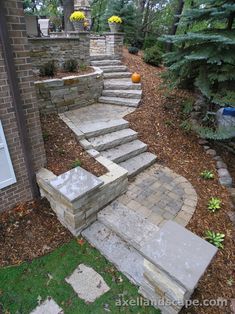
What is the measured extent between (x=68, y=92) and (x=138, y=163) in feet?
7.32

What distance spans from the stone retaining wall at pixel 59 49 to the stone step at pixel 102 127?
2.26 metres

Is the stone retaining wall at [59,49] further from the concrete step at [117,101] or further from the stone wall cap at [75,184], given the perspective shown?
the stone wall cap at [75,184]

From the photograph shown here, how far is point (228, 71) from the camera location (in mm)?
4008

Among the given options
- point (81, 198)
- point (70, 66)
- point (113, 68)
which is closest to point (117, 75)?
point (113, 68)

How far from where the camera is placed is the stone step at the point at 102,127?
13.9 ft

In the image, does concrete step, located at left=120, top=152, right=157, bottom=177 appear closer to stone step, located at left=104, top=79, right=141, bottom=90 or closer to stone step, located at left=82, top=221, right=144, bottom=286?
stone step, located at left=82, top=221, right=144, bottom=286

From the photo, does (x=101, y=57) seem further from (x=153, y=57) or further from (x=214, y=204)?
(x=214, y=204)

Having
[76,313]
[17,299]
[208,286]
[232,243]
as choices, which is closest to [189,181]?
[232,243]

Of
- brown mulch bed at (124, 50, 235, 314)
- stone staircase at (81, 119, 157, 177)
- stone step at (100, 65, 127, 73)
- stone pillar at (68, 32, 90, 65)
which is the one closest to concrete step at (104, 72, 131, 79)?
stone step at (100, 65, 127, 73)

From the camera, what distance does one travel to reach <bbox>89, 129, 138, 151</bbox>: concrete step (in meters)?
4.11

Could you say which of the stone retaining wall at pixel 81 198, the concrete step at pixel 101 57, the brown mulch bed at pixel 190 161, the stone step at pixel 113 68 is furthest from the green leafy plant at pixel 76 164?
the concrete step at pixel 101 57

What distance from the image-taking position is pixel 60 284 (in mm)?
2477

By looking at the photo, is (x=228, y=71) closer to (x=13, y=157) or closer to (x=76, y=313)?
(x=13, y=157)

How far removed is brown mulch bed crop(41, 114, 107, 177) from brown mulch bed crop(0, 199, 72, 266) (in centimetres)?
60
